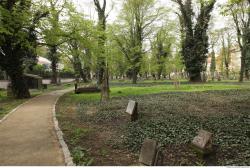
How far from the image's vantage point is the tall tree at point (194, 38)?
41750 millimetres

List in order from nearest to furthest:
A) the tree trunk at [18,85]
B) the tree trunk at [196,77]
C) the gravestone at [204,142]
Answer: the gravestone at [204,142] → the tree trunk at [18,85] → the tree trunk at [196,77]

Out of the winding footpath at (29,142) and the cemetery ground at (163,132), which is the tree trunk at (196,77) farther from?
the winding footpath at (29,142)

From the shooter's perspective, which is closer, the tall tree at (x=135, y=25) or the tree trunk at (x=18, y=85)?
the tree trunk at (x=18, y=85)

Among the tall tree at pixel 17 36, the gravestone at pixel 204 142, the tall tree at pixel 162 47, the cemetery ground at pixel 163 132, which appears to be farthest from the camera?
the tall tree at pixel 162 47

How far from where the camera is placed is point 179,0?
1686 inches

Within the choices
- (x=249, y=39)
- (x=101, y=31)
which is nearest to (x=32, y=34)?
(x=101, y=31)

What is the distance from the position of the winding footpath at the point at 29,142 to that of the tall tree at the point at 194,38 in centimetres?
3137

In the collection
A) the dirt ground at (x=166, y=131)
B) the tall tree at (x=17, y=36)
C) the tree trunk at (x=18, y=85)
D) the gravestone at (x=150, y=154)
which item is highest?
the tall tree at (x=17, y=36)

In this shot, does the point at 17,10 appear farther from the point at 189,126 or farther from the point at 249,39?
the point at 249,39

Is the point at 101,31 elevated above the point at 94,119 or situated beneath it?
elevated above

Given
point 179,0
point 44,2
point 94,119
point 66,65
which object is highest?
point 179,0

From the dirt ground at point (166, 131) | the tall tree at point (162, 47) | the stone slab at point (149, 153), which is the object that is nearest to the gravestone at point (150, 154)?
the stone slab at point (149, 153)

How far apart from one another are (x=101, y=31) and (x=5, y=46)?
7.70 metres

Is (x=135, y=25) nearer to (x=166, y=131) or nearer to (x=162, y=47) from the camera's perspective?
(x=162, y=47)
